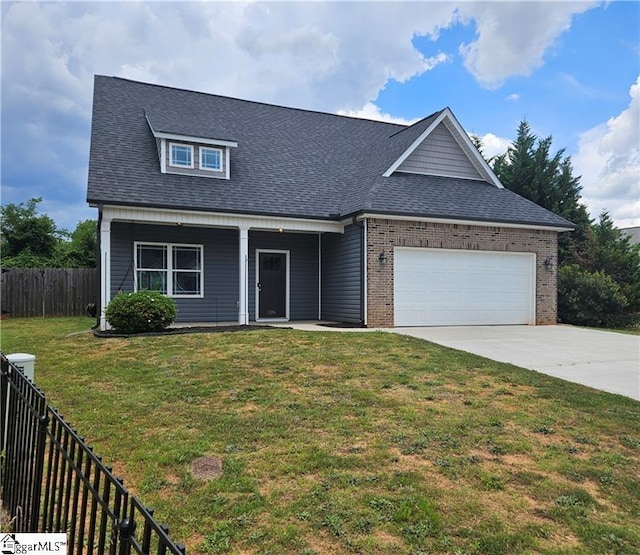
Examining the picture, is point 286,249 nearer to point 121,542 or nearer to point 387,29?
point 387,29

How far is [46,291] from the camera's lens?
57.2 ft

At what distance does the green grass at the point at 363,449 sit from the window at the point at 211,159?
7.77 m

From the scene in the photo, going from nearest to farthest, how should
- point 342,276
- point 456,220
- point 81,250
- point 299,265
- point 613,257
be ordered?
1. point 456,220
2. point 342,276
3. point 299,265
4. point 613,257
5. point 81,250

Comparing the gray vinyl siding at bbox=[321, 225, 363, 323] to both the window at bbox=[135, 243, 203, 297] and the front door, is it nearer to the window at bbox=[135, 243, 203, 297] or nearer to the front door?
the front door

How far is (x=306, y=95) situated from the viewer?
24.7 meters

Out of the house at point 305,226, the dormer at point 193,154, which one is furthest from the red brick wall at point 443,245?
the dormer at point 193,154

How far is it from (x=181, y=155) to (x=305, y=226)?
4178mm

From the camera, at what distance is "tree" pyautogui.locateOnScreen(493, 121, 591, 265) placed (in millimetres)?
25844

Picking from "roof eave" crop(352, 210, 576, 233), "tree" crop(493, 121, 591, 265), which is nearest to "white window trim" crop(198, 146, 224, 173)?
"roof eave" crop(352, 210, 576, 233)

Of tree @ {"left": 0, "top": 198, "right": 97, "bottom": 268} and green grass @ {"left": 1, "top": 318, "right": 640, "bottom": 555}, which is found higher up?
tree @ {"left": 0, "top": 198, "right": 97, "bottom": 268}

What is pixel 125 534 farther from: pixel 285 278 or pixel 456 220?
pixel 285 278

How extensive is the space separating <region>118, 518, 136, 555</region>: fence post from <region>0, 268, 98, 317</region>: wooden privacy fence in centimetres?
1730

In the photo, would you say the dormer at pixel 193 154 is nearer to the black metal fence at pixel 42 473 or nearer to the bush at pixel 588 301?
the black metal fence at pixel 42 473

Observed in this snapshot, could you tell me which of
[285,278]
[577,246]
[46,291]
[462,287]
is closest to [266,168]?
[285,278]
